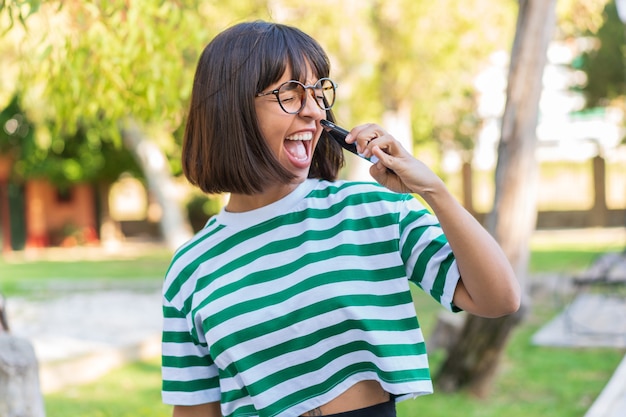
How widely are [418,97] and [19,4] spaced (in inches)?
507

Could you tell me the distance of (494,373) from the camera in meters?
6.61

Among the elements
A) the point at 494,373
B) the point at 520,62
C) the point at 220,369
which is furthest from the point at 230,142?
the point at 494,373

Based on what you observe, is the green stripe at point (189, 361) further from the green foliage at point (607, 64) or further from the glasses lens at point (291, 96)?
the green foliage at point (607, 64)

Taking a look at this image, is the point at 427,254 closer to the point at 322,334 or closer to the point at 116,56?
the point at 322,334

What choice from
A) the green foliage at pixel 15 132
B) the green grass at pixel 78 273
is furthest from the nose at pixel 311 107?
the green foliage at pixel 15 132

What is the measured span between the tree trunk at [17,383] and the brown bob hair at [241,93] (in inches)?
94.4

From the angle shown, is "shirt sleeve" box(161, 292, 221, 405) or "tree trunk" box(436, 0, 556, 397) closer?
"shirt sleeve" box(161, 292, 221, 405)

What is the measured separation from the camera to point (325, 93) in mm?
1903

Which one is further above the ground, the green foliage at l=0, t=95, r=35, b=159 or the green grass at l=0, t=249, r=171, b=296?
the green foliage at l=0, t=95, r=35, b=159

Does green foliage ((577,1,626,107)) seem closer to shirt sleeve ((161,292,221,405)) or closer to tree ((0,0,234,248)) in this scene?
tree ((0,0,234,248))

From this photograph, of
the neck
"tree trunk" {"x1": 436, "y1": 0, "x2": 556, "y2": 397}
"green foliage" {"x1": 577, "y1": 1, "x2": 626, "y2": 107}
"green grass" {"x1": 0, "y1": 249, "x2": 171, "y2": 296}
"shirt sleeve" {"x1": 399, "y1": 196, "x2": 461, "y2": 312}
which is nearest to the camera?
"shirt sleeve" {"x1": 399, "y1": 196, "x2": 461, "y2": 312}

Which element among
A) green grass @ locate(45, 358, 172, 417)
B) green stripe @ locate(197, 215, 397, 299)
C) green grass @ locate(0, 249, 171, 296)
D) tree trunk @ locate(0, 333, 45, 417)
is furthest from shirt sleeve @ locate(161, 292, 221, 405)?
green grass @ locate(0, 249, 171, 296)

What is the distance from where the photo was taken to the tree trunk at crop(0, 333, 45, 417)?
3.95 m

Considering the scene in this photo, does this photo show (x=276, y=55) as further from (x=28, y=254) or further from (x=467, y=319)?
(x=28, y=254)
